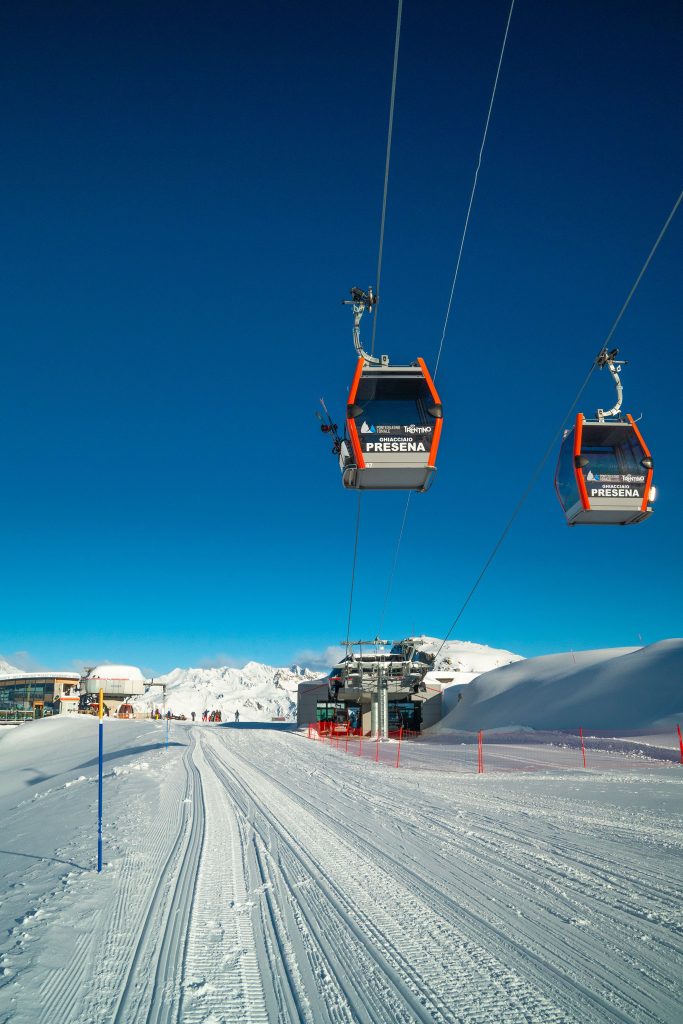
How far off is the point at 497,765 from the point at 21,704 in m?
138

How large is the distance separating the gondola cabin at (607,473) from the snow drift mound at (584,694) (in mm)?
16173

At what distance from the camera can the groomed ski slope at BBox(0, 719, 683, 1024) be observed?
3426 millimetres

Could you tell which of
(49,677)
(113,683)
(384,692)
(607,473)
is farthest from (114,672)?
(607,473)

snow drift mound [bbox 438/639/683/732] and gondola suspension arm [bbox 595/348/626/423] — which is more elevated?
gondola suspension arm [bbox 595/348/626/423]

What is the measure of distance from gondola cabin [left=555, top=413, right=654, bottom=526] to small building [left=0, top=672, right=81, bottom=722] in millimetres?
122282

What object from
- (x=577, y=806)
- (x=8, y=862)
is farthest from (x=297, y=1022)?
(x=577, y=806)

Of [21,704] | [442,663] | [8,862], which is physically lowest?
[21,704]

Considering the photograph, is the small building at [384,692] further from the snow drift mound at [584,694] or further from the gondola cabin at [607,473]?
the gondola cabin at [607,473]

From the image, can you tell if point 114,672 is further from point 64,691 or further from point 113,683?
point 64,691

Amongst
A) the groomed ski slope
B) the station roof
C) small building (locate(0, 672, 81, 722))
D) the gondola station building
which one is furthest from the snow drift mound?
the station roof

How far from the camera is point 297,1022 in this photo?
321 centimetres

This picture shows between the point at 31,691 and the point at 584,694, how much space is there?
128 m

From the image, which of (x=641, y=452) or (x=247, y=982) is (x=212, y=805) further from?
(x=641, y=452)

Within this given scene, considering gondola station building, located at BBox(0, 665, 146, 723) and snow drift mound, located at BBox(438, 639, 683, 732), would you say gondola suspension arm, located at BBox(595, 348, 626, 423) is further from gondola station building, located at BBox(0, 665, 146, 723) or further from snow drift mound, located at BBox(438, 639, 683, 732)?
gondola station building, located at BBox(0, 665, 146, 723)
